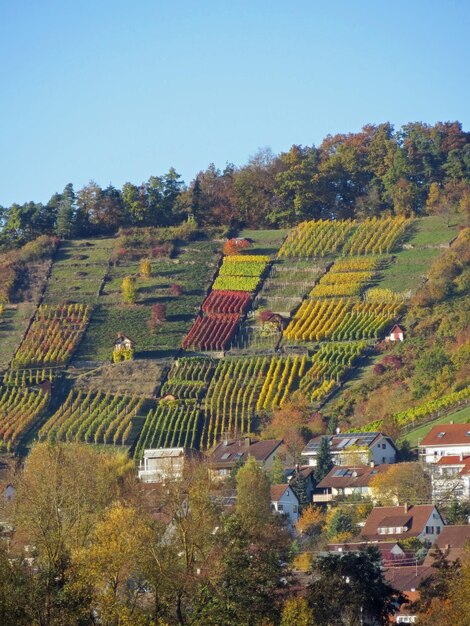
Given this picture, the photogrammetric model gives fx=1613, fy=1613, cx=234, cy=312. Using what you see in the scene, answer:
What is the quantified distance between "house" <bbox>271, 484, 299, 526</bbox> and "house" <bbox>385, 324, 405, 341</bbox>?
23.5 meters

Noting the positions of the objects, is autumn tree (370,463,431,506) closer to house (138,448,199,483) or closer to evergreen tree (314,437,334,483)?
evergreen tree (314,437,334,483)

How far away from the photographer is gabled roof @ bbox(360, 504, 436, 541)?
67.9 metres

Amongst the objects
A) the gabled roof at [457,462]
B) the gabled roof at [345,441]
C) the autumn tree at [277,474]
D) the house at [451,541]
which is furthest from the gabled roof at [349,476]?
the house at [451,541]

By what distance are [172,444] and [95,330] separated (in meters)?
20.8

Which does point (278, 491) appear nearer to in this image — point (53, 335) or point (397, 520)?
point (397, 520)

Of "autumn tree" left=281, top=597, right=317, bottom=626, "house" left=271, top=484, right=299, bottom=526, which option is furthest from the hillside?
"autumn tree" left=281, top=597, right=317, bottom=626

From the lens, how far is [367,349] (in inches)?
3868

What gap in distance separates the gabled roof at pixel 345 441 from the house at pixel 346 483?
1598mm

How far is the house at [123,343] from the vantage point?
4090 inches

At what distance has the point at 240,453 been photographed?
84.8 meters

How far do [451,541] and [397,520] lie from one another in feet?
17.1

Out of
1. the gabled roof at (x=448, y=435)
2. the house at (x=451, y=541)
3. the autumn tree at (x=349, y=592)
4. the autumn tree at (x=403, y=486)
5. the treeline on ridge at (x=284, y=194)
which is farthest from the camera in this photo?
the treeline on ridge at (x=284, y=194)

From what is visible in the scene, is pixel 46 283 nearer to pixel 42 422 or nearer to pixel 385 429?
pixel 42 422

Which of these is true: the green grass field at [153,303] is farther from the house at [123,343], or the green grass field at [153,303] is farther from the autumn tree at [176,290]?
the house at [123,343]
